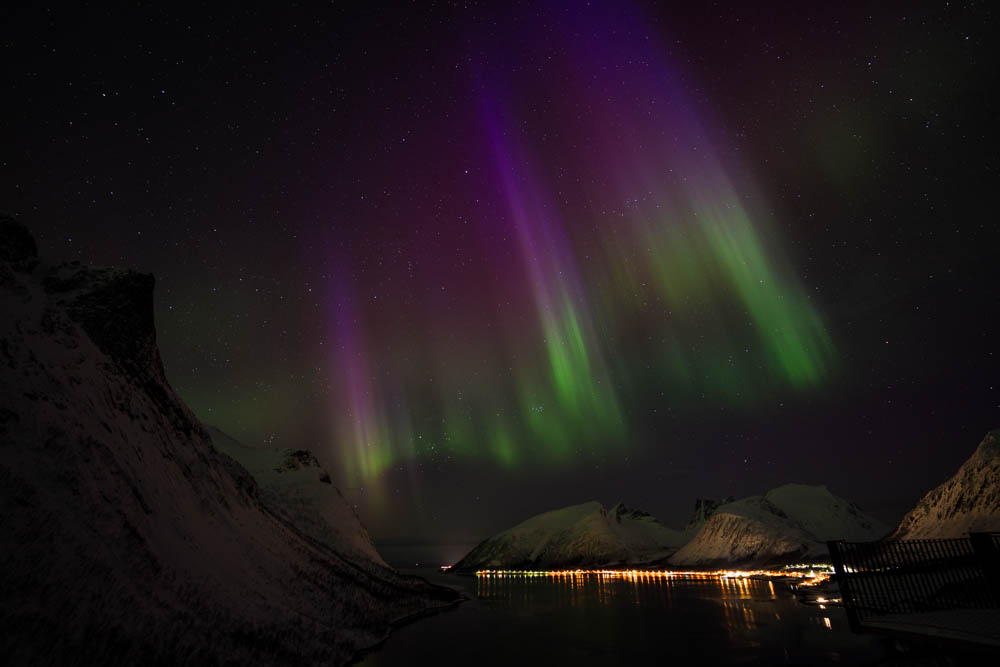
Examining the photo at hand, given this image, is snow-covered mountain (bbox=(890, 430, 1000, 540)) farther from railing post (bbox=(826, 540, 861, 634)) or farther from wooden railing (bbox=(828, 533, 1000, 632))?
railing post (bbox=(826, 540, 861, 634))

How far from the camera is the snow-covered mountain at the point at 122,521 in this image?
1585 cm

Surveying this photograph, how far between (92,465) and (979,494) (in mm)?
79214

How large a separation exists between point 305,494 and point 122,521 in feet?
204

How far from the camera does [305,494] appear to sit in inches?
3093

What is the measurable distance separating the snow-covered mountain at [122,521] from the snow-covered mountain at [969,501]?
6140 centimetres

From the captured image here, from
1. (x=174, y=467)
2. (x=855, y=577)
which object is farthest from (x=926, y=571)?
(x=174, y=467)

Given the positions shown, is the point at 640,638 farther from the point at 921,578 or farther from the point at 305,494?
the point at 305,494

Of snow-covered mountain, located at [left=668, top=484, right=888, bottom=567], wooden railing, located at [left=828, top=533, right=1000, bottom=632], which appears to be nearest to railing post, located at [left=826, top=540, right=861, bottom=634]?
wooden railing, located at [left=828, top=533, right=1000, bottom=632]

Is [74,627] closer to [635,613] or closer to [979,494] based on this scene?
[635,613]

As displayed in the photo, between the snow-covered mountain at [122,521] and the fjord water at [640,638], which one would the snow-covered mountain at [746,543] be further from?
the snow-covered mountain at [122,521]

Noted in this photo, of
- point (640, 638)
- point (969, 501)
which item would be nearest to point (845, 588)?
point (640, 638)

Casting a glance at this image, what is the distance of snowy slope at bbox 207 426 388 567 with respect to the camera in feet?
234

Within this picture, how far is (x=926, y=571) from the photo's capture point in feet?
69.8

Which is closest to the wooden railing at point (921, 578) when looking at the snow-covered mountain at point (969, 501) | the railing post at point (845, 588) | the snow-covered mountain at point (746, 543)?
the railing post at point (845, 588)
